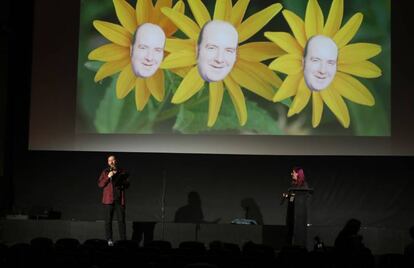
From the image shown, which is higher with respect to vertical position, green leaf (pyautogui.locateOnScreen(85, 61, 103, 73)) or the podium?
green leaf (pyautogui.locateOnScreen(85, 61, 103, 73))

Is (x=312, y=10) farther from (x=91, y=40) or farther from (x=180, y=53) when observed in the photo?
(x=91, y=40)

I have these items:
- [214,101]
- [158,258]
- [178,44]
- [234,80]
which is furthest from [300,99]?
[158,258]

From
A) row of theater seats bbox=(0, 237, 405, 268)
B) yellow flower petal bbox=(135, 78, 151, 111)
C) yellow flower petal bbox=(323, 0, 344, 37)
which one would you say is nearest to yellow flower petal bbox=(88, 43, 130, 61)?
yellow flower petal bbox=(135, 78, 151, 111)

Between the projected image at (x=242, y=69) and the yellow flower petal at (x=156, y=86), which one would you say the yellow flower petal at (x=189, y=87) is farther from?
the yellow flower petal at (x=156, y=86)

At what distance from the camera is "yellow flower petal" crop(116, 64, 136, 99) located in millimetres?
11438

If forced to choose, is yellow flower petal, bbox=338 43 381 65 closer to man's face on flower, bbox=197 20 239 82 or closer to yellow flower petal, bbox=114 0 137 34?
man's face on flower, bbox=197 20 239 82

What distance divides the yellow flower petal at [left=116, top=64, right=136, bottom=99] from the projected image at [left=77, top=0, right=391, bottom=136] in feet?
0.06

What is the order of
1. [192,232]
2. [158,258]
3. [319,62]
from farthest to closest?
[319,62], [192,232], [158,258]

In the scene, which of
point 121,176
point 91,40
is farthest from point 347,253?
point 91,40

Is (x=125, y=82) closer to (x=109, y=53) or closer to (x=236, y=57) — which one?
(x=109, y=53)

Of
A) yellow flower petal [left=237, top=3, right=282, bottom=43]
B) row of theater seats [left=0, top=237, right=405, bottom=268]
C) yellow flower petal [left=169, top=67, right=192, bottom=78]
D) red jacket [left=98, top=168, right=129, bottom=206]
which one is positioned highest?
yellow flower petal [left=237, top=3, right=282, bottom=43]

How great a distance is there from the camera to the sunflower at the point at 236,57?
444 inches

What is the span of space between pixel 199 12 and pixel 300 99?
7.35ft

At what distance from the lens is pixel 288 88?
11.2 metres
